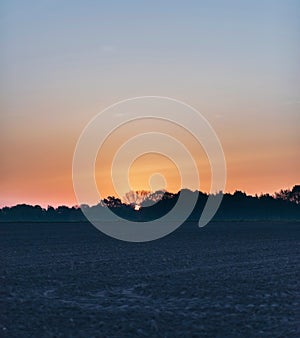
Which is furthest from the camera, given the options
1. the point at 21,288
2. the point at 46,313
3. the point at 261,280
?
the point at 261,280

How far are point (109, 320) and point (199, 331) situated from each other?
4088 mm

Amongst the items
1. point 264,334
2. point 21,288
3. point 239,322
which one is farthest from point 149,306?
point 21,288

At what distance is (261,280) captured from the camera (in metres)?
37.2

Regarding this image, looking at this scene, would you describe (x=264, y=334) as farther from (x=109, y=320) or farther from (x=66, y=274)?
(x=66, y=274)

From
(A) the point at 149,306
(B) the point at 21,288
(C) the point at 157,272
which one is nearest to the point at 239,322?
(A) the point at 149,306

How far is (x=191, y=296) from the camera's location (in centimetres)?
3053

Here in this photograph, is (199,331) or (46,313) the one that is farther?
(46,313)

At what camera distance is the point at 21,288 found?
34.7 m

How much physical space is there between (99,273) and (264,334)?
70.8 feet

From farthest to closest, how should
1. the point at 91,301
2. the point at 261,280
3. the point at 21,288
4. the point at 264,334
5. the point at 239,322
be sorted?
the point at 261,280
the point at 21,288
the point at 91,301
the point at 239,322
the point at 264,334

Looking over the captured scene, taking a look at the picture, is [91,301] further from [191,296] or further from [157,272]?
[157,272]

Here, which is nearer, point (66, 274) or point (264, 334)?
point (264, 334)

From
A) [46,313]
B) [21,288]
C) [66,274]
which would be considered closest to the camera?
[46,313]

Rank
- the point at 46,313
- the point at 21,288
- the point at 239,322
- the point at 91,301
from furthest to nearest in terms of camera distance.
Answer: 1. the point at 21,288
2. the point at 91,301
3. the point at 46,313
4. the point at 239,322
